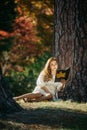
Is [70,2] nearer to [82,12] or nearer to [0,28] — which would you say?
[82,12]

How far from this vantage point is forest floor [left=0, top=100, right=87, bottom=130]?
31.7 ft

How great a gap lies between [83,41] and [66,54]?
1.59 feet

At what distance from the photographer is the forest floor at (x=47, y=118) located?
31.7 ft

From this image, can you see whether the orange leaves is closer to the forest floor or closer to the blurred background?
the blurred background

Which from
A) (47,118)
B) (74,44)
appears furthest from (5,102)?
(74,44)

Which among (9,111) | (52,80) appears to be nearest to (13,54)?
(52,80)

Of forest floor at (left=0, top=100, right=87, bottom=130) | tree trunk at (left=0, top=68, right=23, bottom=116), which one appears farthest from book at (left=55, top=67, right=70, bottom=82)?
tree trunk at (left=0, top=68, right=23, bottom=116)

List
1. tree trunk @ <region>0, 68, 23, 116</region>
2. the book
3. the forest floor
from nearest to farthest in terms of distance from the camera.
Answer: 1. the forest floor
2. tree trunk @ <region>0, 68, 23, 116</region>
3. the book

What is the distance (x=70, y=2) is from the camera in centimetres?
1342

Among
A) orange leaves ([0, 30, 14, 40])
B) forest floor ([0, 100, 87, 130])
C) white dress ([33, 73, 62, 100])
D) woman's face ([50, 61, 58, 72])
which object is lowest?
orange leaves ([0, 30, 14, 40])

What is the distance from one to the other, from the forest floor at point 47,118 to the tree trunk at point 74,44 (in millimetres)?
1318

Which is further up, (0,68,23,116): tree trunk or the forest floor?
(0,68,23,116): tree trunk

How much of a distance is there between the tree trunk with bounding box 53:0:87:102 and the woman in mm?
207

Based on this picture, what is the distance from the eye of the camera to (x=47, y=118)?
10.3 m
